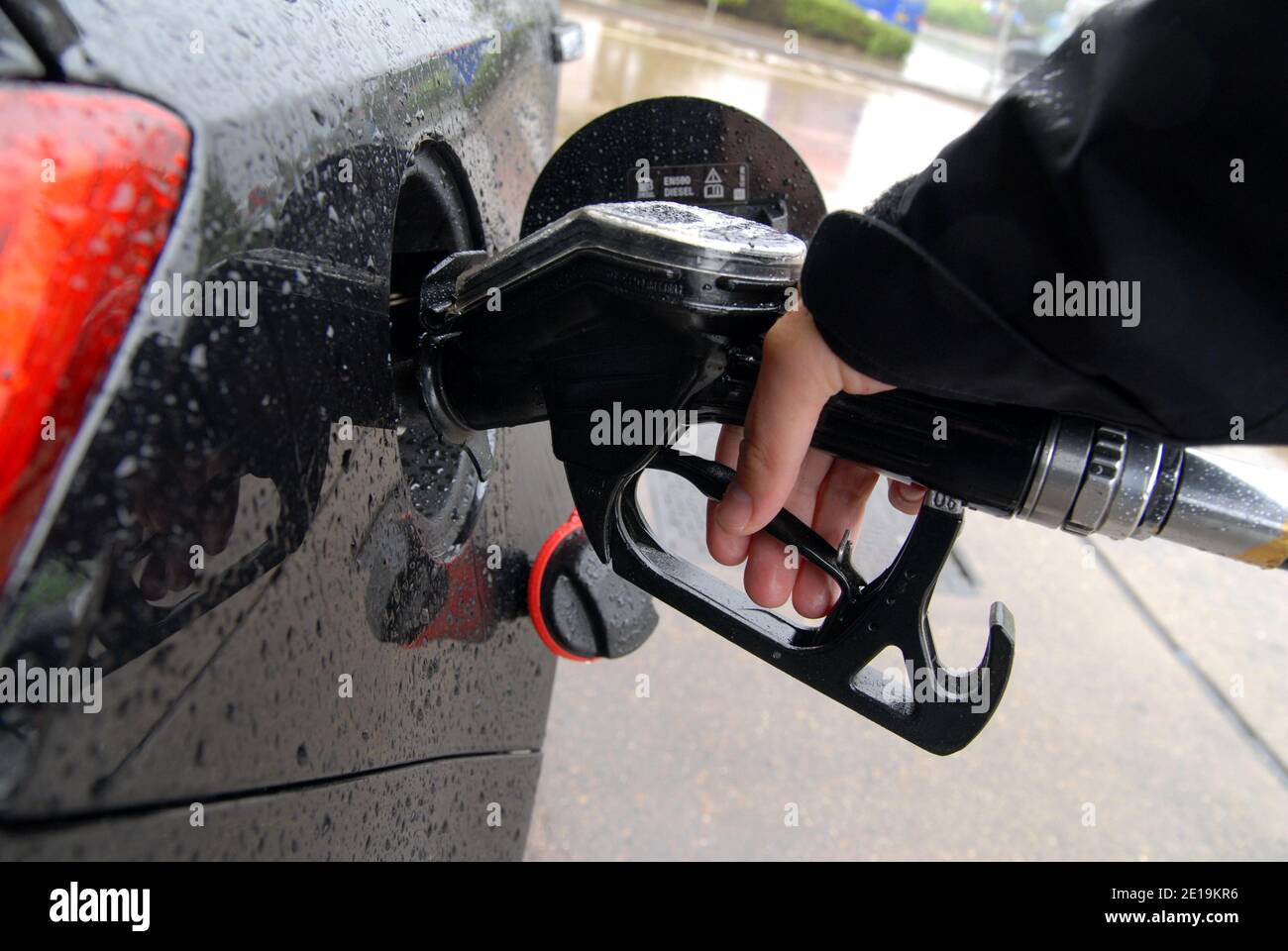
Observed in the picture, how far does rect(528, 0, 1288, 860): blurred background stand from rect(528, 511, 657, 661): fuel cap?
127 cm

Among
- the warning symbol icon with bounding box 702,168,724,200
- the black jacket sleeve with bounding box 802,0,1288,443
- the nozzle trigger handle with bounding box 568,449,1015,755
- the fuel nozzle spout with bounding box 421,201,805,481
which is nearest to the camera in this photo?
the black jacket sleeve with bounding box 802,0,1288,443

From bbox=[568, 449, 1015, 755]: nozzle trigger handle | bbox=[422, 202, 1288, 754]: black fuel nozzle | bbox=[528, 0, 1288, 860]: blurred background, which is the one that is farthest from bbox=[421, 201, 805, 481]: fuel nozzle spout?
bbox=[528, 0, 1288, 860]: blurred background

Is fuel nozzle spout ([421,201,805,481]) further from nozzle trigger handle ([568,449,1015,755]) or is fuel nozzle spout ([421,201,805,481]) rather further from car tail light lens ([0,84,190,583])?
car tail light lens ([0,84,190,583])

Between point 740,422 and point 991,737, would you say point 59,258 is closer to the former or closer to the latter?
point 740,422

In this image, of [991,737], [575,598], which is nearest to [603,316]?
[575,598]

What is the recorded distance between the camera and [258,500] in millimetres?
717

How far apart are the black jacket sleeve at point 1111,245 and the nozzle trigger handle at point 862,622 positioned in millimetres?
205

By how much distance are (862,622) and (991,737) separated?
7.72ft

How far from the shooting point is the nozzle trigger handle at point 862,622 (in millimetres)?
1053

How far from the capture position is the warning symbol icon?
135 centimetres

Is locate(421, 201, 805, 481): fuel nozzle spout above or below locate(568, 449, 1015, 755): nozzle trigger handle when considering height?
above

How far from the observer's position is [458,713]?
122 cm

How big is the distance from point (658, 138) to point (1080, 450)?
70 cm

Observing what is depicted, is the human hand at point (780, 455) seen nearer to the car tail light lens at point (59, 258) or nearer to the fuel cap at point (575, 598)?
the fuel cap at point (575, 598)
